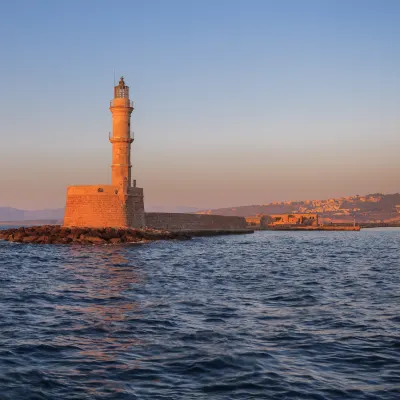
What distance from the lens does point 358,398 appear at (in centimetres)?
619

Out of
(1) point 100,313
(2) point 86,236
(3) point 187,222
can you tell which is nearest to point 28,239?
(2) point 86,236

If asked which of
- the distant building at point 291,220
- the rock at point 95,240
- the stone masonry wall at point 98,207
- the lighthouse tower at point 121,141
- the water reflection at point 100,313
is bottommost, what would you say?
the water reflection at point 100,313

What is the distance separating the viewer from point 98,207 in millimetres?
40375

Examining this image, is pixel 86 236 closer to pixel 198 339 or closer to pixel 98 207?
pixel 98 207

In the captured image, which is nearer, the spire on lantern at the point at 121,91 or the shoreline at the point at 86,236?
the shoreline at the point at 86,236

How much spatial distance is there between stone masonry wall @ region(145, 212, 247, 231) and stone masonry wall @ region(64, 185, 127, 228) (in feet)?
28.2

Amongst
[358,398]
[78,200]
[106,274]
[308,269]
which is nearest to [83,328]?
[358,398]

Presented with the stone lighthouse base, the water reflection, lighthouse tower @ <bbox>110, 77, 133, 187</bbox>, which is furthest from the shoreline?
the water reflection

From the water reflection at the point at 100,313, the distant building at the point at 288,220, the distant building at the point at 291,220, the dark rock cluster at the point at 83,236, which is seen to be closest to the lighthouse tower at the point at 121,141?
the dark rock cluster at the point at 83,236

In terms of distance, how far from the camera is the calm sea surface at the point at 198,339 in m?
6.62

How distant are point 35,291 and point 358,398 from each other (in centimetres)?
1029

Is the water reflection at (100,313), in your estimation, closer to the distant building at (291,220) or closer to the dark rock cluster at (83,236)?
the dark rock cluster at (83,236)

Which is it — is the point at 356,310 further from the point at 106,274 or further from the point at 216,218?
the point at 216,218

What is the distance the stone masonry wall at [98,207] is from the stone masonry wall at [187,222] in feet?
28.2
